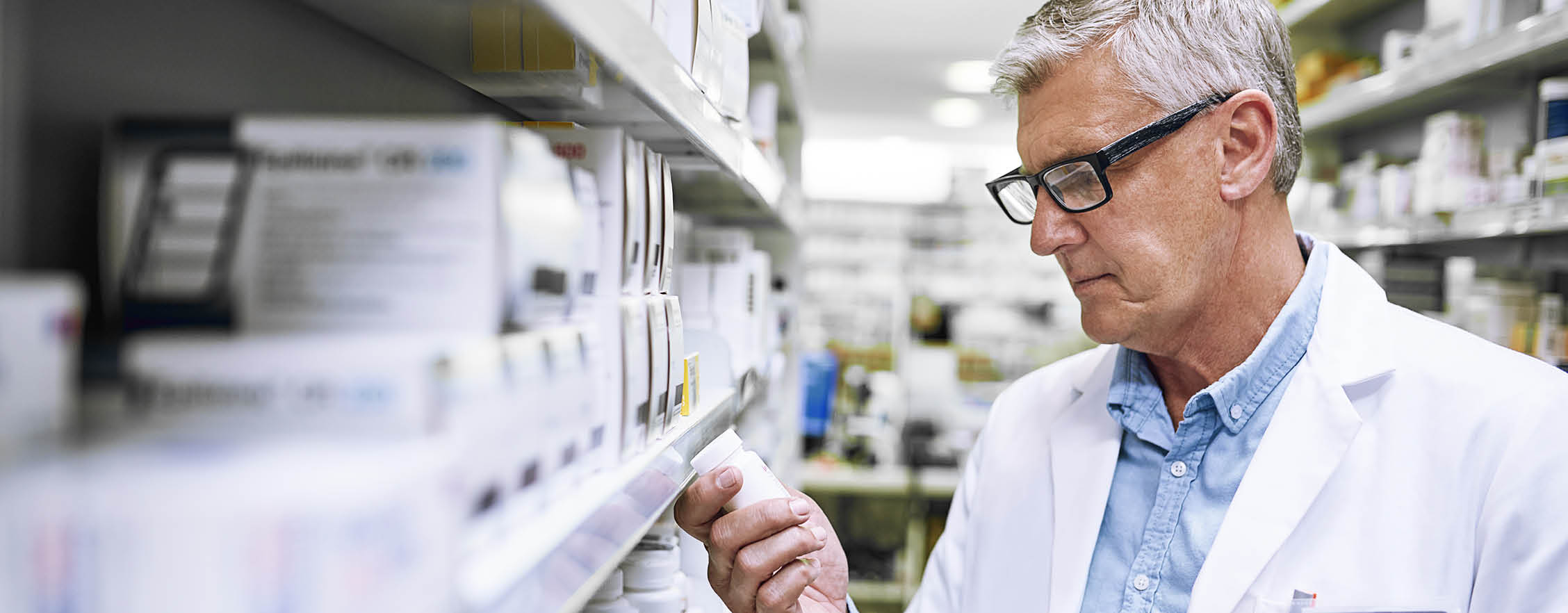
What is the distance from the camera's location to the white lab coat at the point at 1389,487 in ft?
3.89

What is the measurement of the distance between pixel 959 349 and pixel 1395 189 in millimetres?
5338

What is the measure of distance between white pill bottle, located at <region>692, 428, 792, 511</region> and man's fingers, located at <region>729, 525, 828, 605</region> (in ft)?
0.17

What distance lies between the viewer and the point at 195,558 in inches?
15.1

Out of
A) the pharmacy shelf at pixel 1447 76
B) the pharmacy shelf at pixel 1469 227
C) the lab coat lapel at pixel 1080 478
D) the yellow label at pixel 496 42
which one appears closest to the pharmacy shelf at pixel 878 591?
the pharmacy shelf at pixel 1469 227

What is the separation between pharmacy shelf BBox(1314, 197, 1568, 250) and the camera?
2.19 metres

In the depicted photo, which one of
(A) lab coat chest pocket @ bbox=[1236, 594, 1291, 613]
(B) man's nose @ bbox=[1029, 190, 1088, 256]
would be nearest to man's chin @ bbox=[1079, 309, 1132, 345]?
(B) man's nose @ bbox=[1029, 190, 1088, 256]

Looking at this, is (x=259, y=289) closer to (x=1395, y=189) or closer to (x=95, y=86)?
(x=95, y=86)

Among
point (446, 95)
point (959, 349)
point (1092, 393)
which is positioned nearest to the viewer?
point (446, 95)

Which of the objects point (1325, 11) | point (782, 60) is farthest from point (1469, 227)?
point (782, 60)

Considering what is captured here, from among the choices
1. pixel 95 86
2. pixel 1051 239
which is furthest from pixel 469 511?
pixel 1051 239

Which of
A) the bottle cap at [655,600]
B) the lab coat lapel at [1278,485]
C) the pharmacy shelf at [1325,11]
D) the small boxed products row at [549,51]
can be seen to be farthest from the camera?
the pharmacy shelf at [1325,11]

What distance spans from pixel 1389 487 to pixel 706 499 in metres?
0.94

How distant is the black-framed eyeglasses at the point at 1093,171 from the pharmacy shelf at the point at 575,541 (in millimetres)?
735

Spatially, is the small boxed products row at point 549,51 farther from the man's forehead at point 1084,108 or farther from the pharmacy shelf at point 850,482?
the pharmacy shelf at point 850,482
